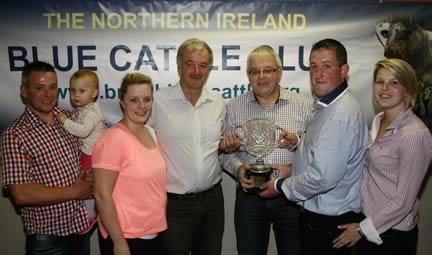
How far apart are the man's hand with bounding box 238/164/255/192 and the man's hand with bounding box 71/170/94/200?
33.3 inches

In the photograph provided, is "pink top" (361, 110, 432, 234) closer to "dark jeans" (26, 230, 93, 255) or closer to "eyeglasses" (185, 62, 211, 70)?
"eyeglasses" (185, 62, 211, 70)

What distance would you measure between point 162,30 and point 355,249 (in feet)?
6.11

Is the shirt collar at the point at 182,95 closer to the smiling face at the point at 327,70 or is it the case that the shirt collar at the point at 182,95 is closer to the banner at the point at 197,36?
the banner at the point at 197,36

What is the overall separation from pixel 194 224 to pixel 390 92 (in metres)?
1.32

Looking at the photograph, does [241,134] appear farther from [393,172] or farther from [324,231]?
[393,172]

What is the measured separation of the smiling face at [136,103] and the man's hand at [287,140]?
2.70ft

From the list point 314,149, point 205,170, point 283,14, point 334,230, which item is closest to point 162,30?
point 283,14

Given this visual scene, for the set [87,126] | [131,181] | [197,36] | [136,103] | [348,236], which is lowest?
[348,236]

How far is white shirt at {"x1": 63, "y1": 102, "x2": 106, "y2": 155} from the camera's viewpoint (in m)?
2.01

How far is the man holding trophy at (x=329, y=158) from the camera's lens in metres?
1.71

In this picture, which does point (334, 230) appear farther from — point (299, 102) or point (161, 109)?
point (161, 109)

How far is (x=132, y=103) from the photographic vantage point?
1840 mm

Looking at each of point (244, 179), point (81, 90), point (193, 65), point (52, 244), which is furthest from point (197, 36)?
point (52, 244)

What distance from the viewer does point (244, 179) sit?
7.19 ft
